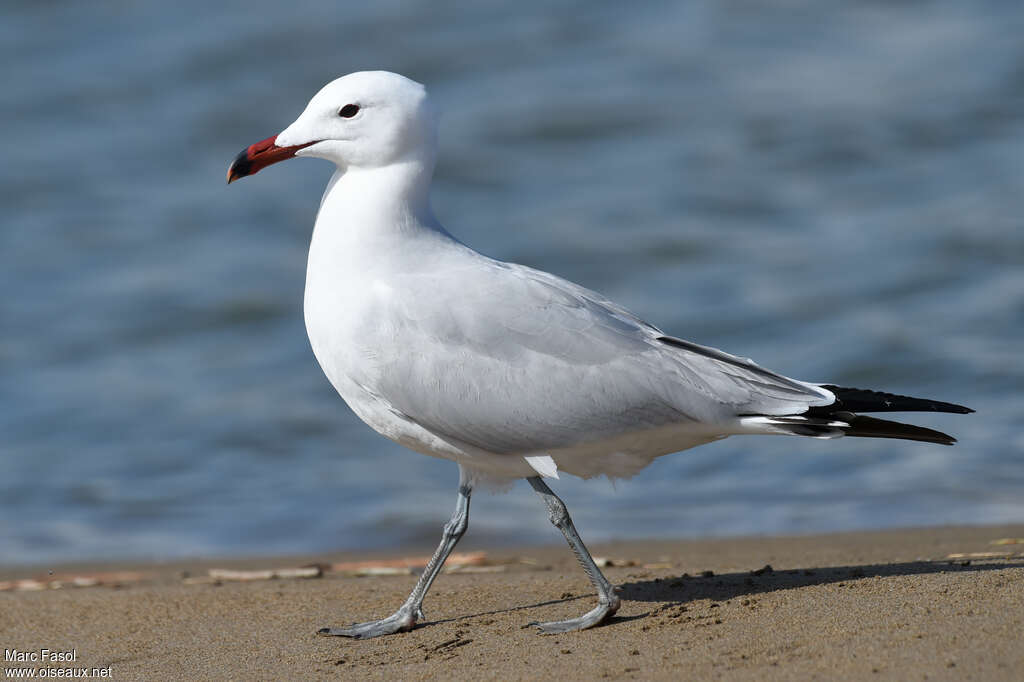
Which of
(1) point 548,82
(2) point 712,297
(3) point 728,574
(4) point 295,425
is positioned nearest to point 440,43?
(1) point 548,82

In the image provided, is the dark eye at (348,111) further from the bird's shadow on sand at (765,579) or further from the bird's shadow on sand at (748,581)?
the bird's shadow on sand at (765,579)

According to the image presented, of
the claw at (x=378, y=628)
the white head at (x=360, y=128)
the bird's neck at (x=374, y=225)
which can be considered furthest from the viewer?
the white head at (x=360, y=128)

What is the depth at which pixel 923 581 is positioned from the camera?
15.1ft

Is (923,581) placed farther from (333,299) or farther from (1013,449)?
(1013,449)

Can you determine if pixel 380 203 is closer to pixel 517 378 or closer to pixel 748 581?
pixel 517 378

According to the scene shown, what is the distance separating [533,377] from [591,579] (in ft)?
2.42

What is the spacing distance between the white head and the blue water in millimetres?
2812

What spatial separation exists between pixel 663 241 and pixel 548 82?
3189 mm

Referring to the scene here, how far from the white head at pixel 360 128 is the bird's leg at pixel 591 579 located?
130cm

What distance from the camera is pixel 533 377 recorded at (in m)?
4.55

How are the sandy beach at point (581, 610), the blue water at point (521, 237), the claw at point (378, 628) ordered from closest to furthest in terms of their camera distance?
the sandy beach at point (581, 610)
the claw at point (378, 628)
the blue water at point (521, 237)

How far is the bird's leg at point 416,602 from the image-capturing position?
183 inches

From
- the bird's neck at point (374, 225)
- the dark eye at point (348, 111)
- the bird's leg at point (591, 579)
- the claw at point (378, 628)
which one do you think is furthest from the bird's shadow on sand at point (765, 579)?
the dark eye at point (348, 111)

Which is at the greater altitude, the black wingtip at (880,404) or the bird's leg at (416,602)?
the black wingtip at (880,404)
